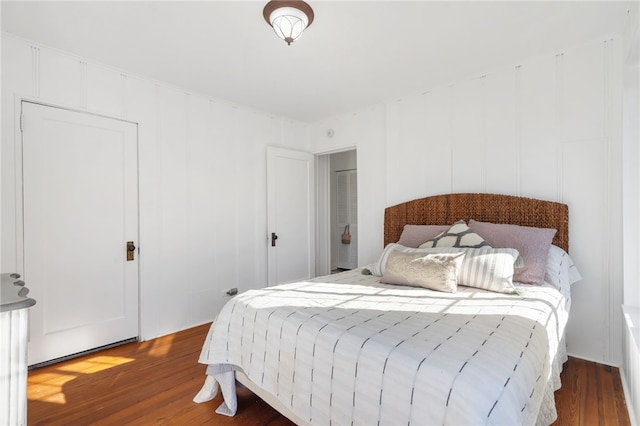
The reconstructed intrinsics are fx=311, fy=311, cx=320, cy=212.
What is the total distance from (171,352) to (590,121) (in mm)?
3982

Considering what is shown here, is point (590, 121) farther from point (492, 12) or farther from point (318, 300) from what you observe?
point (318, 300)

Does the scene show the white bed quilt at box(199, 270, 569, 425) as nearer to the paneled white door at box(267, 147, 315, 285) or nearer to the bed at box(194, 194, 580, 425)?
the bed at box(194, 194, 580, 425)

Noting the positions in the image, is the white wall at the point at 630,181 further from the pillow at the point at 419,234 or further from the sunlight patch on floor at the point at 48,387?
the sunlight patch on floor at the point at 48,387

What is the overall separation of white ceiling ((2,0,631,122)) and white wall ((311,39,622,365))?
0.20 m

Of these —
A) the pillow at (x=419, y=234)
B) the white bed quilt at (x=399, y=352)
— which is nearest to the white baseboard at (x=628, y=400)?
the white bed quilt at (x=399, y=352)

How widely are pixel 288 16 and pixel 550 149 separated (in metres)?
2.37

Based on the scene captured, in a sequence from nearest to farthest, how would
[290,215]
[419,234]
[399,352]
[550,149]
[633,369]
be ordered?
[399,352], [633,369], [550,149], [419,234], [290,215]

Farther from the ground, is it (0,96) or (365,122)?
(365,122)

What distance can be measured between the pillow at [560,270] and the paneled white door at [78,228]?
3.55 m

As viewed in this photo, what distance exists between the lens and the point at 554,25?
7.40ft

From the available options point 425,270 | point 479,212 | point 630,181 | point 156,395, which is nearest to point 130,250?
point 156,395

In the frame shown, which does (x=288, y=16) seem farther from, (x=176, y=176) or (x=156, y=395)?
(x=156, y=395)

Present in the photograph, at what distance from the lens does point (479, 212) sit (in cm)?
295

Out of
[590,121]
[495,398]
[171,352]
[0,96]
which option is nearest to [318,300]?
[495,398]
